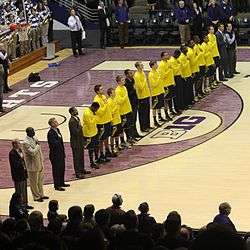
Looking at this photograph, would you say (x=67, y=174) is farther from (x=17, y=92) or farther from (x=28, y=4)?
(x=28, y=4)

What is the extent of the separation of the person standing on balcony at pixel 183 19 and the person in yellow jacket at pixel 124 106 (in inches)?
442

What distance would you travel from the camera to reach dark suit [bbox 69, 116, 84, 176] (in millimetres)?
16703

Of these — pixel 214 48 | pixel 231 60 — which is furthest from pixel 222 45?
pixel 214 48

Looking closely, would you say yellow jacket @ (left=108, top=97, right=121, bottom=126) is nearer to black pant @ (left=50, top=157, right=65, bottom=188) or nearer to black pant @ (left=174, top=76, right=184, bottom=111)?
black pant @ (left=50, top=157, right=65, bottom=188)

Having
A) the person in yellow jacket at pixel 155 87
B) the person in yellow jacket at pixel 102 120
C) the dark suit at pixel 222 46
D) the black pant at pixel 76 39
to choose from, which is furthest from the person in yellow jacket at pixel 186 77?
the black pant at pixel 76 39

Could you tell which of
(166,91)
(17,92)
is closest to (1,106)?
(17,92)

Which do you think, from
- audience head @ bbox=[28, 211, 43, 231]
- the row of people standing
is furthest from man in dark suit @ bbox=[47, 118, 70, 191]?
the row of people standing

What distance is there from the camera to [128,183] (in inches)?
658

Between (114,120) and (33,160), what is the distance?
2869 mm

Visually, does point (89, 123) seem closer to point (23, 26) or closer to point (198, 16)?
point (23, 26)

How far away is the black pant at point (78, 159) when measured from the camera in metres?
16.8

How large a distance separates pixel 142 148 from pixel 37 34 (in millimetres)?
11620

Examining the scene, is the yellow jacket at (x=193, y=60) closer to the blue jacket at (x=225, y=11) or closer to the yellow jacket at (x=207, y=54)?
the yellow jacket at (x=207, y=54)

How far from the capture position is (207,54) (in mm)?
22719
